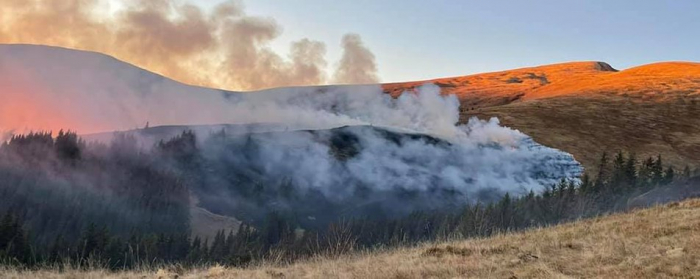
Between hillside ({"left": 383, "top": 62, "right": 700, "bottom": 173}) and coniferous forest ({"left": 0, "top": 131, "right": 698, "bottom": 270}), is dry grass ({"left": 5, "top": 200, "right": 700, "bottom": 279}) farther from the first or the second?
hillside ({"left": 383, "top": 62, "right": 700, "bottom": 173})

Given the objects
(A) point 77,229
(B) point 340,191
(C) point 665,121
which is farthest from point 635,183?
(A) point 77,229

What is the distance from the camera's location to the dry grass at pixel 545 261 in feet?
29.3

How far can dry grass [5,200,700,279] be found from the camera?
8.93 meters

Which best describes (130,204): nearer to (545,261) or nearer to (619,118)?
(619,118)

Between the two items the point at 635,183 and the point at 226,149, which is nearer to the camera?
the point at 635,183

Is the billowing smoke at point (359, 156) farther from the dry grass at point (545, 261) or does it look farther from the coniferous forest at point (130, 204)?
the dry grass at point (545, 261)

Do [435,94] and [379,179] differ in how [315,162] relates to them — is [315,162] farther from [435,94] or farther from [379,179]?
[435,94]

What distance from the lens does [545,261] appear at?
1020 cm

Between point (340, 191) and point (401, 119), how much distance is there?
20.0m

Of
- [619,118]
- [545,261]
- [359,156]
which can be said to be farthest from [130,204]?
[545,261]

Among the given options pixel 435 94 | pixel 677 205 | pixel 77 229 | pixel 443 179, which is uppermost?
pixel 435 94

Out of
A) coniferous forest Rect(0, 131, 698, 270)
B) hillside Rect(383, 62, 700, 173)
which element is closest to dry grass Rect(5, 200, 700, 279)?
coniferous forest Rect(0, 131, 698, 270)

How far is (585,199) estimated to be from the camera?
55281 millimetres

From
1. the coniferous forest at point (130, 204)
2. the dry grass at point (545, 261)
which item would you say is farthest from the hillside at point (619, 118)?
the dry grass at point (545, 261)
